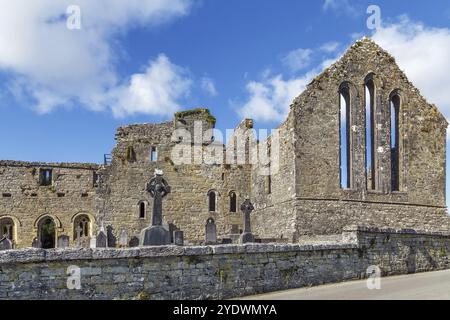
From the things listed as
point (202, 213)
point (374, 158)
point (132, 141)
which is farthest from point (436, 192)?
point (132, 141)

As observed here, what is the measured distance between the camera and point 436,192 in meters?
22.3

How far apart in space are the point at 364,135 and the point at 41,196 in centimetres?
1759

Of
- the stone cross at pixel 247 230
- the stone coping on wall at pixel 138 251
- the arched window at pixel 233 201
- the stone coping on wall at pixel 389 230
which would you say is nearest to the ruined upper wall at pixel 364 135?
the stone cross at pixel 247 230

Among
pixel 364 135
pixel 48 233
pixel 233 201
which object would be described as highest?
pixel 364 135

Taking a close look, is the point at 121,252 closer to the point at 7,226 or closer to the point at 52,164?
the point at 52,164

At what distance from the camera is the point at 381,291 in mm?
10352

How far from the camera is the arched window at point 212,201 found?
1061 inches

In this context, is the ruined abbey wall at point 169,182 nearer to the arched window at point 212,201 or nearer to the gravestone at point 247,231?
the arched window at point 212,201

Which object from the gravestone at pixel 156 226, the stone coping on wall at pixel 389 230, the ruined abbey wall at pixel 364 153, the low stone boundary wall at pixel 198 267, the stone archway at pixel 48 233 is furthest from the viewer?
the stone archway at pixel 48 233

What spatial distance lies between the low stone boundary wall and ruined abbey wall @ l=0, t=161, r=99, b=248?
17893 mm

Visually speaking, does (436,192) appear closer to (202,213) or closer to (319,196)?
(319,196)

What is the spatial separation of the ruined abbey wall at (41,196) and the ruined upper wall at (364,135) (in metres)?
13.4

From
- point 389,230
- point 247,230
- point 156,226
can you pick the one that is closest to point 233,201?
point 247,230

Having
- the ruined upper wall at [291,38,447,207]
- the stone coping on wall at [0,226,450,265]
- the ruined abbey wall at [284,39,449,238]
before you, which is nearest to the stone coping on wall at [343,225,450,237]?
the stone coping on wall at [0,226,450,265]
